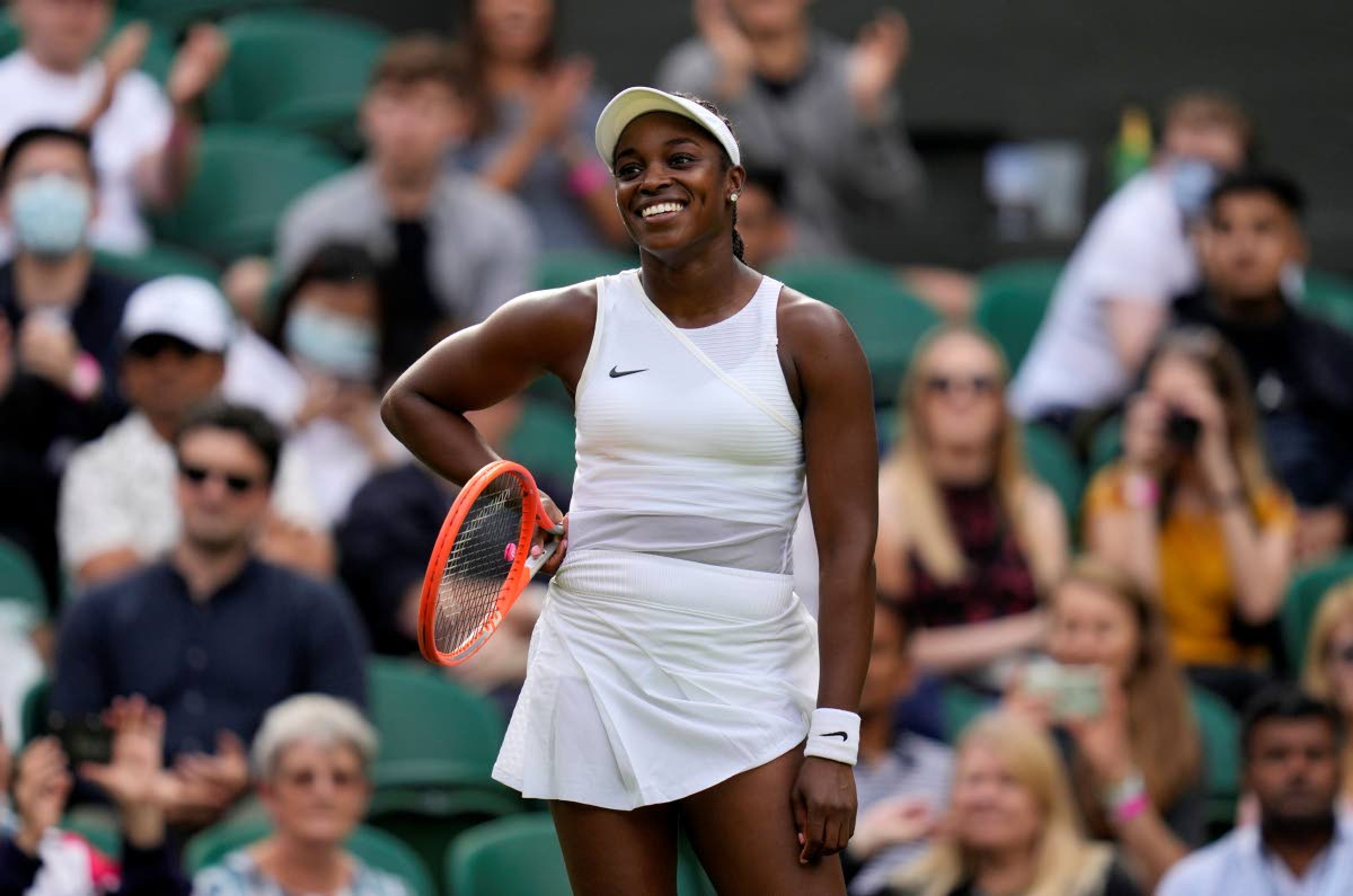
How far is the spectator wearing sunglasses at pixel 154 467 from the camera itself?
605 centimetres

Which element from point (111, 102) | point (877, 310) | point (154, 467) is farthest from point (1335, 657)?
point (111, 102)

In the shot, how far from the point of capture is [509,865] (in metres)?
5.20

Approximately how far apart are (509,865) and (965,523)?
1.91 meters

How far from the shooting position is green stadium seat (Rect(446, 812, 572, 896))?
5.17 m

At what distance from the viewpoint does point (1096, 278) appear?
313 inches

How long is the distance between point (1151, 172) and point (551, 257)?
2.22 m

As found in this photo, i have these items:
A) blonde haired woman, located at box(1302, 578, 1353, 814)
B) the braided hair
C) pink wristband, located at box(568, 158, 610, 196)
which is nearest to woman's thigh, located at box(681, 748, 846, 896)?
the braided hair

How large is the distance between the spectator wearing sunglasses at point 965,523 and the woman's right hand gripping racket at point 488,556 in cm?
308

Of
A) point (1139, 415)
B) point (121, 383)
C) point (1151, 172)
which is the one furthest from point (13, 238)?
point (1151, 172)

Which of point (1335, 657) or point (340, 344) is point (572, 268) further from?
point (1335, 657)

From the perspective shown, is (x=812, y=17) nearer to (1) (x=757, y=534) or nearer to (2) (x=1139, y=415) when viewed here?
(2) (x=1139, y=415)

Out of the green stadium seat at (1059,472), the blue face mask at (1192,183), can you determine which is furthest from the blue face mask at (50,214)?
the blue face mask at (1192,183)

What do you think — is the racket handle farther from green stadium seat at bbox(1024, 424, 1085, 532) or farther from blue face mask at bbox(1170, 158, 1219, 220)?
blue face mask at bbox(1170, 158, 1219, 220)

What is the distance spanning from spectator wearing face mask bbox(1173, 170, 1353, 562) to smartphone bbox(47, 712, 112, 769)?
3936mm
